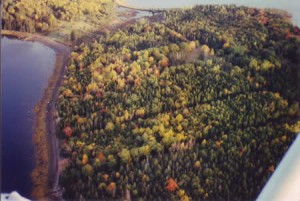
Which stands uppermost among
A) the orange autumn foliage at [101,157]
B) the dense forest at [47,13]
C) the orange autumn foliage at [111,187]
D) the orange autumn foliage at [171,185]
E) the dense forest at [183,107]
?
the dense forest at [47,13]

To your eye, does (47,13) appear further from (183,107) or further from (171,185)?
(171,185)

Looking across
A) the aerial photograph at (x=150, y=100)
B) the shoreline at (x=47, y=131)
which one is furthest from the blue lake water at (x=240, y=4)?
the shoreline at (x=47, y=131)

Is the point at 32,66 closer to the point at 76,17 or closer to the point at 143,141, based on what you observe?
the point at 76,17

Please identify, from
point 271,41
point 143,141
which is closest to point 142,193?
point 143,141

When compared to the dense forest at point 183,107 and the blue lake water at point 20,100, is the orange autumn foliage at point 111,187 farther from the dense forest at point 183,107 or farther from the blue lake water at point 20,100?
the blue lake water at point 20,100

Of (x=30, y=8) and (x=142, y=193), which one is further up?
(x=30, y=8)

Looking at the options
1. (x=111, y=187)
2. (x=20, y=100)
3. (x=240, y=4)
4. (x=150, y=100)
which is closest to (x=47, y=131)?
(x=20, y=100)

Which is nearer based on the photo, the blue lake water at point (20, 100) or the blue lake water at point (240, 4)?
the blue lake water at point (20, 100)
